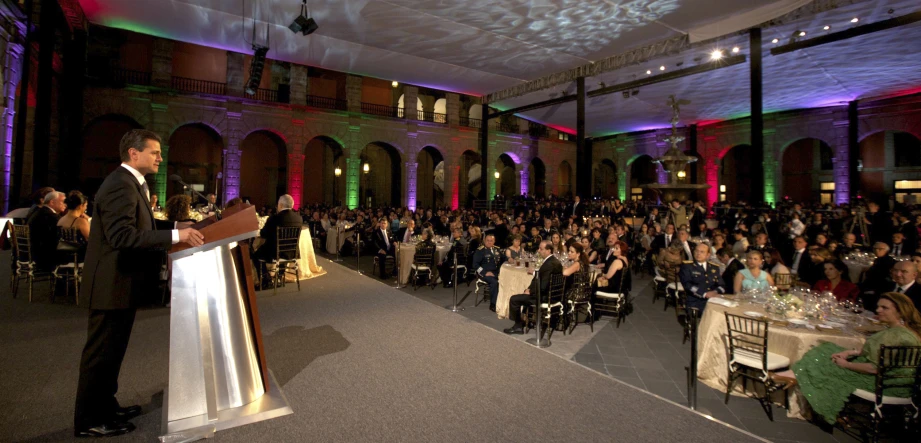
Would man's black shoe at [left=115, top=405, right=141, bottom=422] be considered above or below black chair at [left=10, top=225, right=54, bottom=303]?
below

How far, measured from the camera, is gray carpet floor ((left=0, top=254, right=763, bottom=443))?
2676 millimetres

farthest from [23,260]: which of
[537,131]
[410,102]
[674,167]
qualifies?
[537,131]

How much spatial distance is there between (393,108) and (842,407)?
21.5 m

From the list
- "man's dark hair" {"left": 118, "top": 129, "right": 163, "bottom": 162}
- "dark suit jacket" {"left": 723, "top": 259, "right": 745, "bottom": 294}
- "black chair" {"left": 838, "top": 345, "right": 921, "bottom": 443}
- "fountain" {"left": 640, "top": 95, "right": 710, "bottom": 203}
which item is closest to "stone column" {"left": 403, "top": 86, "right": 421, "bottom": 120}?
"fountain" {"left": 640, "top": 95, "right": 710, "bottom": 203}

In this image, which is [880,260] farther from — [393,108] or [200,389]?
[393,108]

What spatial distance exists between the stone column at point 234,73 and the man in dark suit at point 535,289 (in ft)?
55.6

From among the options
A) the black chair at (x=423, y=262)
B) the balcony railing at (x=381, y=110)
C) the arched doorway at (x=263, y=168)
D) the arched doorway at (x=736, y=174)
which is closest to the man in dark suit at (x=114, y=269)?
the black chair at (x=423, y=262)

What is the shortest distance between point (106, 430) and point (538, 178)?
1081 inches

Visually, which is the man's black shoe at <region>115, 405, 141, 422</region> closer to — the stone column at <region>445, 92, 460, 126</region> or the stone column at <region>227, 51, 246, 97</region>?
the stone column at <region>227, 51, 246, 97</region>

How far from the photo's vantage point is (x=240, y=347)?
254 centimetres

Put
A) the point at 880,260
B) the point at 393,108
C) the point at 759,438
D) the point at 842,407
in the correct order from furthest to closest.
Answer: the point at 393,108 < the point at 880,260 < the point at 842,407 < the point at 759,438

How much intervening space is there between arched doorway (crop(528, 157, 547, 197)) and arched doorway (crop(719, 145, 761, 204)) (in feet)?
31.0

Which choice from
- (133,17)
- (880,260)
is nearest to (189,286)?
(880,260)

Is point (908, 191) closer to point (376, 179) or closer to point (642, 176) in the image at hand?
point (642, 176)
